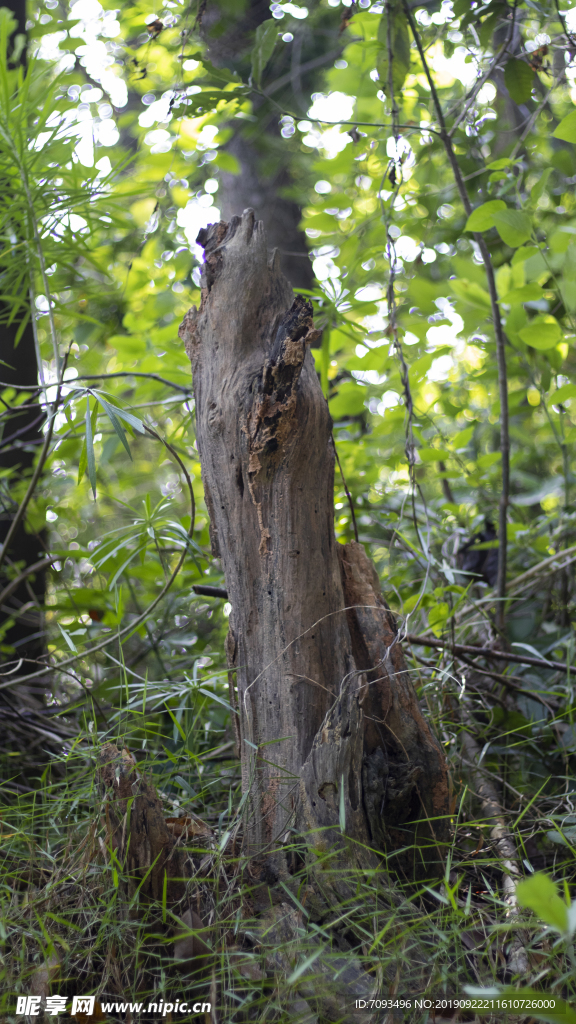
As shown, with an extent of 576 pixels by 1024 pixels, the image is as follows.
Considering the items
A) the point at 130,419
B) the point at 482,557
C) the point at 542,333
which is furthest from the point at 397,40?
the point at 482,557

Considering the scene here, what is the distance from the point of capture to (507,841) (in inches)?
50.4

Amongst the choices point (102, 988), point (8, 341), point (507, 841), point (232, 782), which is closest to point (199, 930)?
point (102, 988)

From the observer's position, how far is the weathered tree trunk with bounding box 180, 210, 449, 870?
3.71 feet

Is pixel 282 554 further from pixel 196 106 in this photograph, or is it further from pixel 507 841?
pixel 196 106

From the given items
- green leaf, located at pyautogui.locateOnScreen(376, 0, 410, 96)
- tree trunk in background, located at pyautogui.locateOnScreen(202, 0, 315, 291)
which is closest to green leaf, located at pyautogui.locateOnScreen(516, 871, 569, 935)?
green leaf, located at pyautogui.locateOnScreen(376, 0, 410, 96)

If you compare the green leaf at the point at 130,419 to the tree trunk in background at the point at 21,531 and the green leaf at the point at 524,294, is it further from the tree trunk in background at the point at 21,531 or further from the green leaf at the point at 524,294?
the tree trunk in background at the point at 21,531

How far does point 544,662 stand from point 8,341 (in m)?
2.38

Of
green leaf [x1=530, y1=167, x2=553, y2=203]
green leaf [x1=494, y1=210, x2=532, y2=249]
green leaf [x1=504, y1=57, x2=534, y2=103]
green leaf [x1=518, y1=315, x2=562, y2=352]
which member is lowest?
green leaf [x1=518, y1=315, x2=562, y2=352]

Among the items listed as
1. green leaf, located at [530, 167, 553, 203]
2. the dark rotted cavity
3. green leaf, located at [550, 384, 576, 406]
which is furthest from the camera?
the dark rotted cavity

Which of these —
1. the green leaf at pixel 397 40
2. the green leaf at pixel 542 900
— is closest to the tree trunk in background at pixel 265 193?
the green leaf at pixel 397 40

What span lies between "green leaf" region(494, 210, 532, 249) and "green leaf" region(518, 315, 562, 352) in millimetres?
231

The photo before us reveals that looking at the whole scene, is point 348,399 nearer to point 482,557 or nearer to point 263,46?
point 482,557

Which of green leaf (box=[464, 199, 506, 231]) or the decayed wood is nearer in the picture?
the decayed wood

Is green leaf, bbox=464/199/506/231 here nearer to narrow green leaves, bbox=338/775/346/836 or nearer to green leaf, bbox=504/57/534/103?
green leaf, bbox=504/57/534/103
